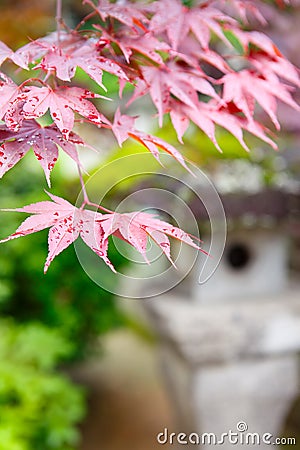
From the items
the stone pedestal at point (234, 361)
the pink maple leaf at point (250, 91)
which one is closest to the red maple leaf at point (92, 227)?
the pink maple leaf at point (250, 91)

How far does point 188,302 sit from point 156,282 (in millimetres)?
160

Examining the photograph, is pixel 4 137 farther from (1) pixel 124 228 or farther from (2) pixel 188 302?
(2) pixel 188 302

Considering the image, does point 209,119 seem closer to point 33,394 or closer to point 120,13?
point 120,13

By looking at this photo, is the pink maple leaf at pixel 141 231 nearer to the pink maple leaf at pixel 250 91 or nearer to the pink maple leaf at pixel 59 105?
the pink maple leaf at pixel 59 105

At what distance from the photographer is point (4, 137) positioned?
516 millimetres

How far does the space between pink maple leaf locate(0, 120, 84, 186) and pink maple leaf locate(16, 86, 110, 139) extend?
0.03 metres

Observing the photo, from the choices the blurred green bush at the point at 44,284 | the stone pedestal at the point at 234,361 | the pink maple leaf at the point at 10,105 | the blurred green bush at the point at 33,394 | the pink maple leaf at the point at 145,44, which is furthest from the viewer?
the blurred green bush at the point at 44,284

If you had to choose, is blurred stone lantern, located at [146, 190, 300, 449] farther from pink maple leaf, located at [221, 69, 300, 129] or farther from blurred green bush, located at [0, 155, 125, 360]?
pink maple leaf, located at [221, 69, 300, 129]

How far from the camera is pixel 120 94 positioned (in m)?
0.64

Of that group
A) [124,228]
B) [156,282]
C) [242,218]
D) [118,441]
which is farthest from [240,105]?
[118,441]

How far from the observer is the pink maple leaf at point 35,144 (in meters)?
0.49

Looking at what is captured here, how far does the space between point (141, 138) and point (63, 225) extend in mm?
140

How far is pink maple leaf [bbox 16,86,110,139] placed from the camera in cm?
49

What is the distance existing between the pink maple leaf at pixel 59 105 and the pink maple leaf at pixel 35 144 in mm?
26
